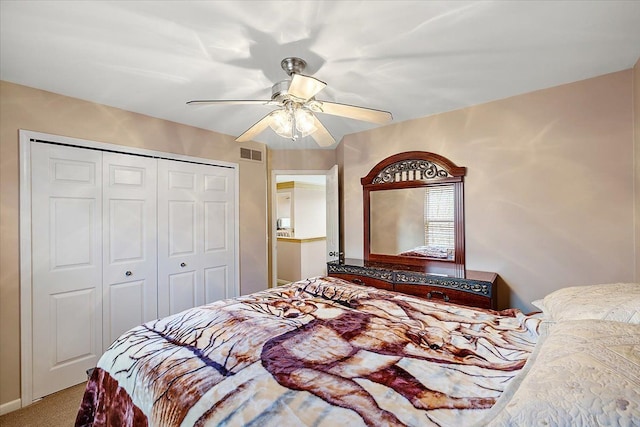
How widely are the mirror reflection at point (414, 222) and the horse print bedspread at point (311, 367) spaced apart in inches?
54.0

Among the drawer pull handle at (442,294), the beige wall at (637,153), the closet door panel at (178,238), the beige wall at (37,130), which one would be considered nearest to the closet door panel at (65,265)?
the beige wall at (37,130)

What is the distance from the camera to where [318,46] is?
1.68 m

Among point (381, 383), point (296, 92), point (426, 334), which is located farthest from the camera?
point (296, 92)

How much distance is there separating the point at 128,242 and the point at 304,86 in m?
2.34

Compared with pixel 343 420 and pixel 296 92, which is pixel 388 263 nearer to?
pixel 296 92

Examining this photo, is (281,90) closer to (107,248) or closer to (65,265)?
(107,248)

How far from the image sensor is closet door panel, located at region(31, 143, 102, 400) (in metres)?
2.21

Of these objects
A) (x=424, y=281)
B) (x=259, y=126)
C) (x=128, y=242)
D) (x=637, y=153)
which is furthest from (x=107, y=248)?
(x=637, y=153)

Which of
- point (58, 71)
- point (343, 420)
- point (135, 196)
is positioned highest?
point (58, 71)

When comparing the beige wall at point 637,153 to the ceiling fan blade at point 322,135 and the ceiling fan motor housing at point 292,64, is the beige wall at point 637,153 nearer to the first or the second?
the ceiling fan blade at point 322,135

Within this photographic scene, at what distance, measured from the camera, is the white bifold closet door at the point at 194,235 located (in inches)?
116

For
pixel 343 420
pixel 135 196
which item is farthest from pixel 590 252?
pixel 135 196

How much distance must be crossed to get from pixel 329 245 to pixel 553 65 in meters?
2.80

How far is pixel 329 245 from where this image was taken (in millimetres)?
3783
